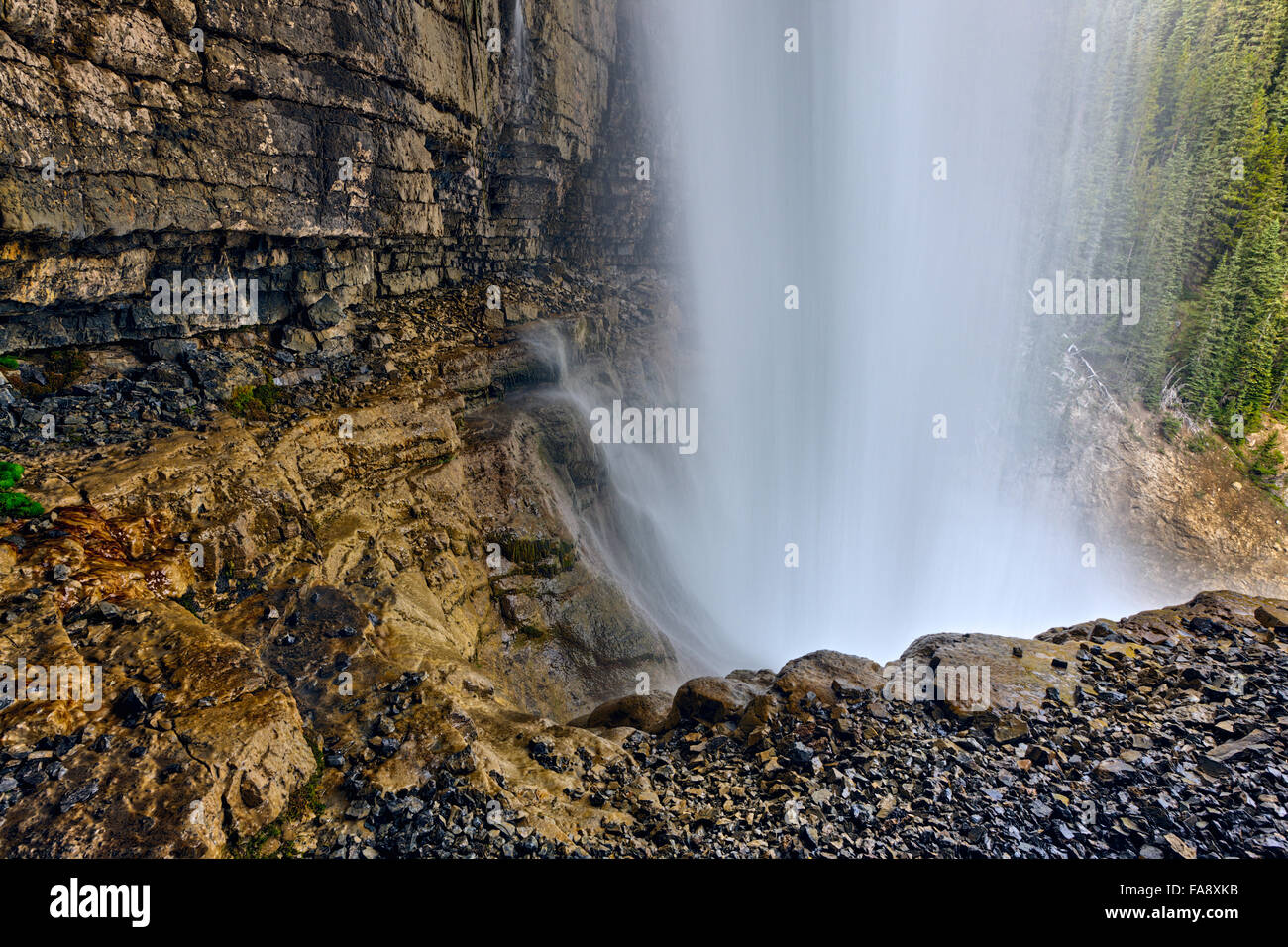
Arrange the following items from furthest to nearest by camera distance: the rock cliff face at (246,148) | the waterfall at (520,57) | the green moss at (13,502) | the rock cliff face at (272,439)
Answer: the waterfall at (520,57) → the rock cliff face at (246,148) → the green moss at (13,502) → the rock cliff face at (272,439)

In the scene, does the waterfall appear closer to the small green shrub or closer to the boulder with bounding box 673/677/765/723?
the boulder with bounding box 673/677/765/723

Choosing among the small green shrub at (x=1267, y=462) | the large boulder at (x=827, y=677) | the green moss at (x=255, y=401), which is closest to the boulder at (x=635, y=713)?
the large boulder at (x=827, y=677)

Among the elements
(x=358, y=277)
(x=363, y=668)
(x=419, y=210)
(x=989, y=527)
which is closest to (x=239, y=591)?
(x=363, y=668)

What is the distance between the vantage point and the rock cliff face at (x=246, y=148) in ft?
33.5

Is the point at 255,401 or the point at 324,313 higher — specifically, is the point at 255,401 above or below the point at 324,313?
below

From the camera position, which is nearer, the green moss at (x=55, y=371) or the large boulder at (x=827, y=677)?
the green moss at (x=55, y=371)

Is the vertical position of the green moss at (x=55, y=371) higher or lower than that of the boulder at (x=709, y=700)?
higher

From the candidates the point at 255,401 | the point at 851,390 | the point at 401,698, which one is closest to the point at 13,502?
the point at 255,401

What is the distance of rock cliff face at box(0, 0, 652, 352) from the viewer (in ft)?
33.5

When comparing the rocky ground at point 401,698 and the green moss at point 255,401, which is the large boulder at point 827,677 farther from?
the green moss at point 255,401

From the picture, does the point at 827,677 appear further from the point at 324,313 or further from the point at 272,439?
the point at 324,313

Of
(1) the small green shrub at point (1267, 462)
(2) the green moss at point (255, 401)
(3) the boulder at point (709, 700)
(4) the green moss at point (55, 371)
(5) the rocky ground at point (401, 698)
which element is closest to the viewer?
(5) the rocky ground at point (401, 698)

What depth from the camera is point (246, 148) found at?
12766mm

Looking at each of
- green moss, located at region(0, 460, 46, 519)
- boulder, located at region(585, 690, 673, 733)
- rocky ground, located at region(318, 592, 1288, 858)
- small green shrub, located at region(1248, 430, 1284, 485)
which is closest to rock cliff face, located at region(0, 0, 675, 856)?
green moss, located at region(0, 460, 46, 519)
